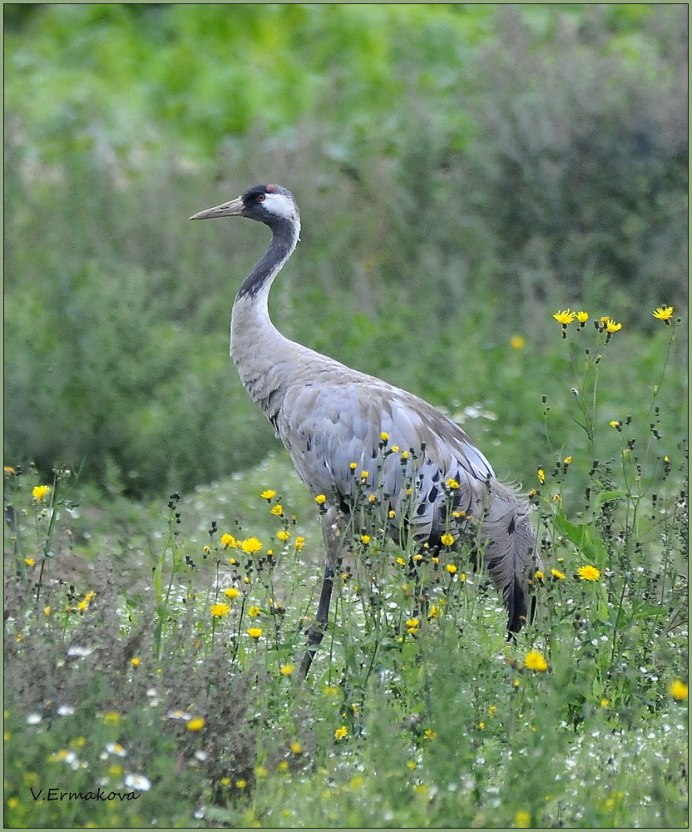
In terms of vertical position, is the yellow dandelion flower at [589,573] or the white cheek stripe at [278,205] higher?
the white cheek stripe at [278,205]

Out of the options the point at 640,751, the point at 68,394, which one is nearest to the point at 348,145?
the point at 68,394

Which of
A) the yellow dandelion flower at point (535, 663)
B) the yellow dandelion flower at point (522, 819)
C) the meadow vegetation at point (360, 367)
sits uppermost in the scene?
the yellow dandelion flower at point (535, 663)

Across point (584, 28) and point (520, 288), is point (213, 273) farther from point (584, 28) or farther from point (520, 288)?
point (584, 28)

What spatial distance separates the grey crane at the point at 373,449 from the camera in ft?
16.6

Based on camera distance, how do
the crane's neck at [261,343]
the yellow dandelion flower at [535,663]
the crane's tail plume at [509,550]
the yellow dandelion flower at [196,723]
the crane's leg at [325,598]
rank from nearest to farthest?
the yellow dandelion flower at [196,723]
the yellow dandelion flower at [535,663]
the crane's leg at [325,598]
the crane's tail plume at [509,550]
the crane's neck at [261,343]

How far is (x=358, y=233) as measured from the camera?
32.9 ft

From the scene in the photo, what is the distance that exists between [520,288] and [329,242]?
4.74ft

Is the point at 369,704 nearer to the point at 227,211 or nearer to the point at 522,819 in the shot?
the point at 522,819

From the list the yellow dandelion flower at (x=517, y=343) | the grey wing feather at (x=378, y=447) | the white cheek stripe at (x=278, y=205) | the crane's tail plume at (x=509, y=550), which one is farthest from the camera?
the yellow dandelion flower at (x=517, y=343)

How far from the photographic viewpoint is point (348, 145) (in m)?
11.3

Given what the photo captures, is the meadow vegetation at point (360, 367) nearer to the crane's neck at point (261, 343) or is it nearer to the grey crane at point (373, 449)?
the grey crane at point (373, 449)

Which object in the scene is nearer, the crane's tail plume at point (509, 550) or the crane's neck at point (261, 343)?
the crane's tail plume at point (509, 550)

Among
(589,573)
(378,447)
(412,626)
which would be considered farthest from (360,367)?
(412,626)

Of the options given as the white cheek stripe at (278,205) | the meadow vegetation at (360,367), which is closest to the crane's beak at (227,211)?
the white cheek stripe at (278,205)
